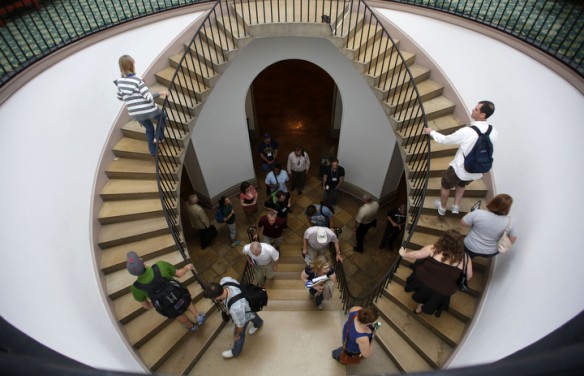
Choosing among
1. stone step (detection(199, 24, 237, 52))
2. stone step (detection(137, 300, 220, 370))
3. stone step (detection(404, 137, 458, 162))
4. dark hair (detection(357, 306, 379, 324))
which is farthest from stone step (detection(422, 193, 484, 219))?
stone step (detection(199, 24, 237, 52))

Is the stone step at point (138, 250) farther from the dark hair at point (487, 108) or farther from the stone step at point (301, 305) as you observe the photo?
the dark hair at point (487, 108)

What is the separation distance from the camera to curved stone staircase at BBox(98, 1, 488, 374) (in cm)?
434

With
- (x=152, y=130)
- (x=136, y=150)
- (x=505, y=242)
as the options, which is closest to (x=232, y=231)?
(x=136, y=150)

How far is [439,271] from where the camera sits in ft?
11.9

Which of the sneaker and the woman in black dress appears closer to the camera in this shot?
the woman in black dress

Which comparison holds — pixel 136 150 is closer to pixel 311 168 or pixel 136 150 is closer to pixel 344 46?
pixel 344 46

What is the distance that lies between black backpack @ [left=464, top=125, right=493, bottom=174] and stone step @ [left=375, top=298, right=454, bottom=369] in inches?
85.9

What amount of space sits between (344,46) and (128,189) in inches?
181

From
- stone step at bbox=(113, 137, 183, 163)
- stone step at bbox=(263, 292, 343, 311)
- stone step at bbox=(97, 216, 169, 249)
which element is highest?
stone step at bbox=(113, 137, 183, 163)

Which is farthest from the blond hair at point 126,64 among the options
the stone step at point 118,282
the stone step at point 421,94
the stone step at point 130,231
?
Result: the stone step at point 421,94

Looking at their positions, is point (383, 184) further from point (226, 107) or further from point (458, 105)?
point (226, 107)

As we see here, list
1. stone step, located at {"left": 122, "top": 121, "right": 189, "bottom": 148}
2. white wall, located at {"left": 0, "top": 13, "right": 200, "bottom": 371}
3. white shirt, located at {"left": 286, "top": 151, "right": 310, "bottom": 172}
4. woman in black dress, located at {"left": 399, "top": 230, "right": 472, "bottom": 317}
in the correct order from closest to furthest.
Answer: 1. white wall, located at {"left": 0, "top": 13, "right": 200, "bottom": 371}
2. woman in black dress, located at {"left": 399, "top": 230, "right": 472, "bottom": 317}
3. stone step, located at {"left": 122, "top": 121, "right": 189, "bottom": 148}
4. white shirt, located at {"left": 286, "top": 151, "right": 310, "bottom": 172}

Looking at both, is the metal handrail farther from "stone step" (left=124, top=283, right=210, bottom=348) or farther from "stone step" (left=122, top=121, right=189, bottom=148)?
"stone step" (left=124, top=283, right=210, bottom=348)

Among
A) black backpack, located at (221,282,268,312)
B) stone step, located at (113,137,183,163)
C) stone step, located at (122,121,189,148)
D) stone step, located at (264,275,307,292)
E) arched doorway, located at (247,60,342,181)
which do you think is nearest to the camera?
black backpack, located at (221,282,268,312)
